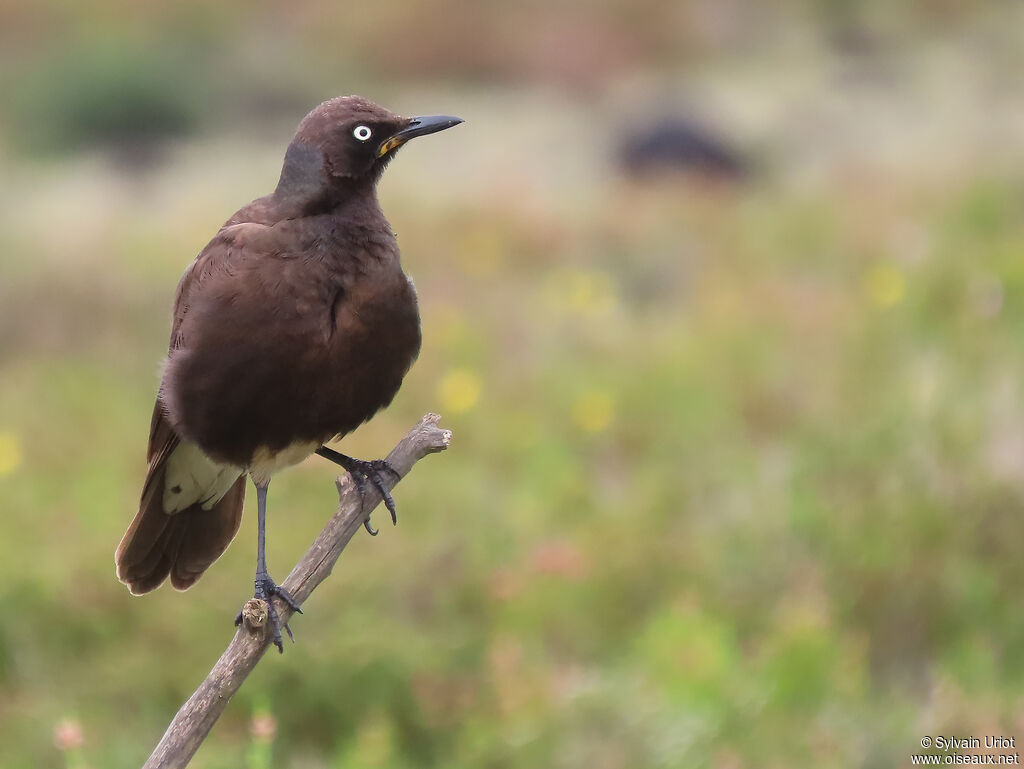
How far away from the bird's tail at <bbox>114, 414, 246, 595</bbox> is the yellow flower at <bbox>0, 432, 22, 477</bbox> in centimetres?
274

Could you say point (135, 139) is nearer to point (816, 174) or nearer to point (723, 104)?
point (723, 104)

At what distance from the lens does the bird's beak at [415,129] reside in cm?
330

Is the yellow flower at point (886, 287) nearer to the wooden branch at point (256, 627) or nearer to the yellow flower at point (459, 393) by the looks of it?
the yellow flower at point (459, 393)

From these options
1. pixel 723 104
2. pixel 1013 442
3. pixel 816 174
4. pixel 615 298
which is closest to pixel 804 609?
pixel 1013 442

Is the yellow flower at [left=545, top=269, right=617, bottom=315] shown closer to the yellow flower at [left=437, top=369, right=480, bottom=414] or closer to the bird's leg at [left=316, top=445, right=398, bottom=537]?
the yellow flower at [left=437, top=369, right=480, bottom=414]

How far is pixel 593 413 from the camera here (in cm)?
686

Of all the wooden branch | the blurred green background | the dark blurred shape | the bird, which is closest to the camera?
the wooden branch

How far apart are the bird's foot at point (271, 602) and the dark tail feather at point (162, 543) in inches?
19.5

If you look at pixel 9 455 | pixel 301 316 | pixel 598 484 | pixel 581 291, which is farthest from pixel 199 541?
pixel 581 291

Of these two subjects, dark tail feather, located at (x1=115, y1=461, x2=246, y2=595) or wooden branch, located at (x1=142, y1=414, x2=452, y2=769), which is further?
dark tail feather, located at (x1=115, y1=461, x2=246, y2=595)

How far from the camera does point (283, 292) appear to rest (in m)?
3.09

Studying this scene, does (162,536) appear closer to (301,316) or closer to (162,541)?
(162,541)

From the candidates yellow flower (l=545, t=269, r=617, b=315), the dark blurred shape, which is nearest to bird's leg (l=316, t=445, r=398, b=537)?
yellow flower (l=545, t=269, r=617, b=315)

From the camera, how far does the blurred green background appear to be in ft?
15.4
